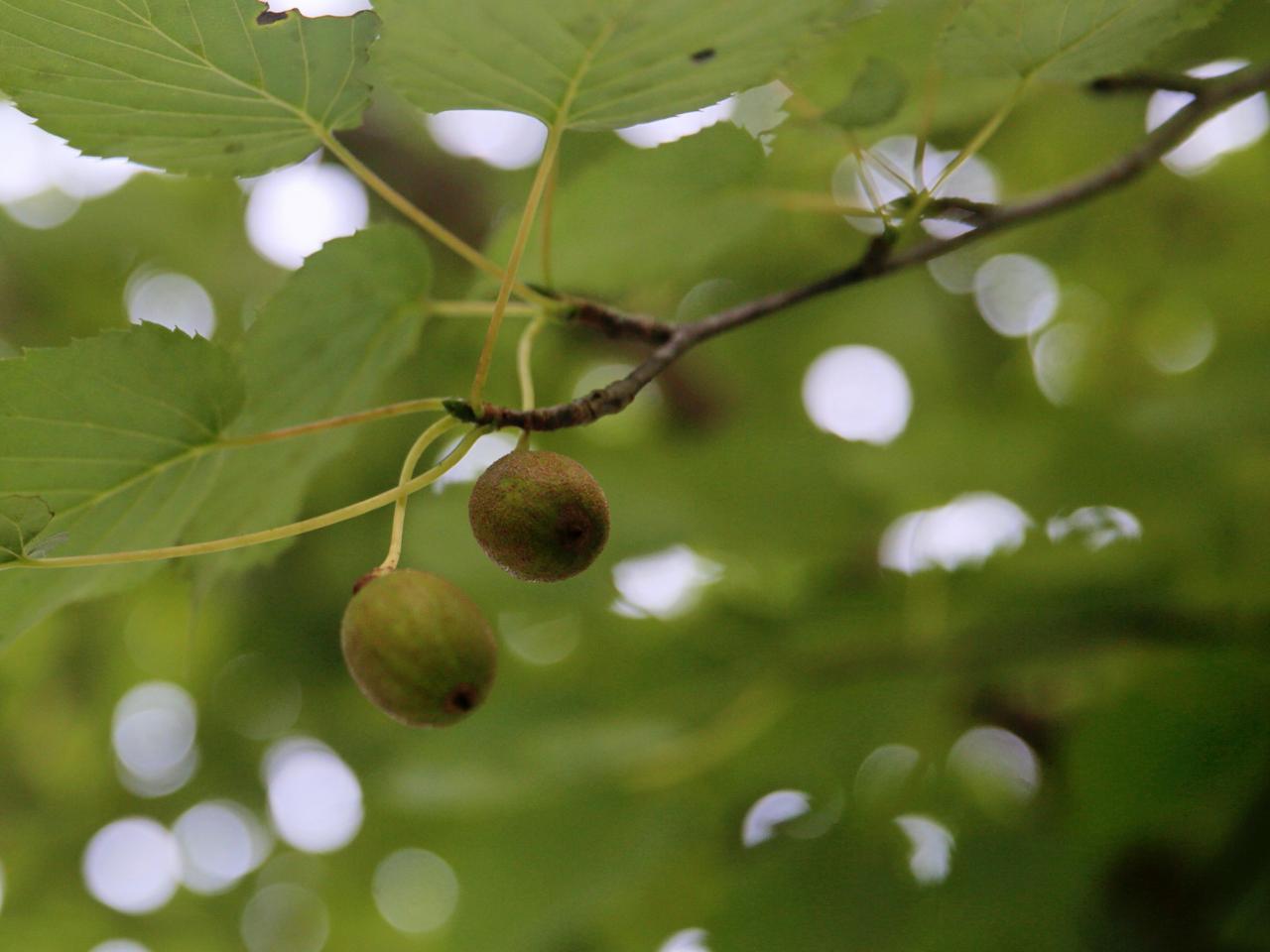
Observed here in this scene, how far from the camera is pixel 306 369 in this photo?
1.24 m

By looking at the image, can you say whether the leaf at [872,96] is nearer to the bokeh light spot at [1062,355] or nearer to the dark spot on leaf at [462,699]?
the dark spot on leaf at [462,699]

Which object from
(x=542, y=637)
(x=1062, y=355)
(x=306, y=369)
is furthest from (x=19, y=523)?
(x=1062, y=355)

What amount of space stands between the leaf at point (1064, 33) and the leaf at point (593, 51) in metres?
0.16

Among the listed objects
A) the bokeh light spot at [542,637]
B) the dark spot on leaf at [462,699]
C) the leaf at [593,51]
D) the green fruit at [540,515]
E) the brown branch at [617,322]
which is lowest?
the dark spot on leaf at [462,699]

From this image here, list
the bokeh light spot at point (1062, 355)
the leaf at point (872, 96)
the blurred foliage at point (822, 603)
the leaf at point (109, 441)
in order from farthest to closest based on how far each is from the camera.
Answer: the bokeh light spot at point (1062, 355) → the blurred foliage at point (822, 603) → the leaf at point (872, 96) → the leaf at point (109, 441)

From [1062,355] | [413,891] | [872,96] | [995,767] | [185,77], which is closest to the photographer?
[185,77]

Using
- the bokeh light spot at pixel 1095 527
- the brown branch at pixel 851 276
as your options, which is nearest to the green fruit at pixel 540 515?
the brown branch at pixel 851 276

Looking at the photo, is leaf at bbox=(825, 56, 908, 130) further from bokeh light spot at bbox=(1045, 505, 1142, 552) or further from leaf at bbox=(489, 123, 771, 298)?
bokeh light spot at bbox=(1045, 505, 1142, 552)

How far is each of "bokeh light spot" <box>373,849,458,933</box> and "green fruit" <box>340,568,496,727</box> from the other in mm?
2179

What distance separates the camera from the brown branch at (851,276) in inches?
40.7

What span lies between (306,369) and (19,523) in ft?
1.11

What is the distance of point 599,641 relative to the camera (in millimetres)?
2488

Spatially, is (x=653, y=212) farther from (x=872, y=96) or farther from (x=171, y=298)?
(x=171, y=298)

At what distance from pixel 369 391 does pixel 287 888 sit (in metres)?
2.37
